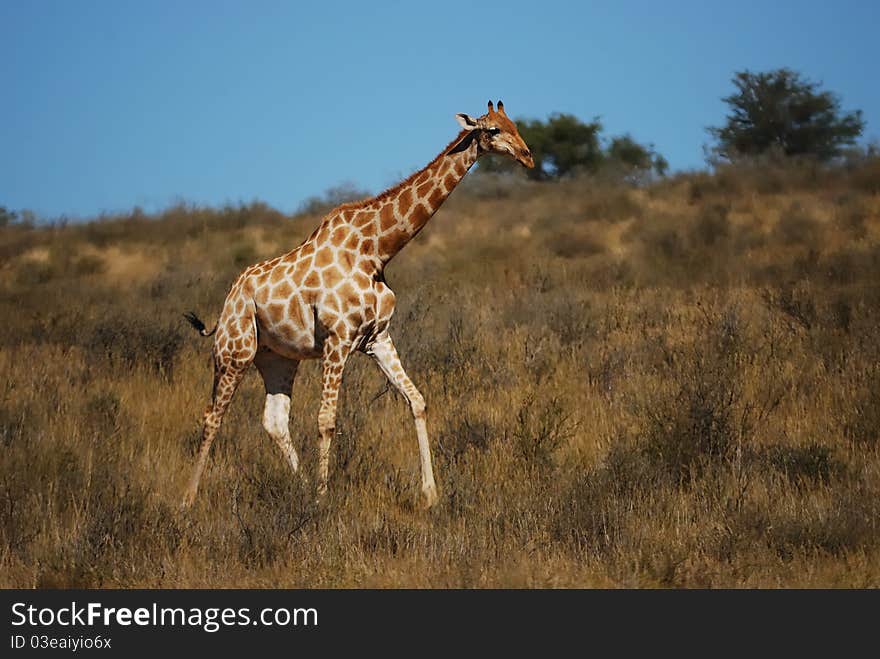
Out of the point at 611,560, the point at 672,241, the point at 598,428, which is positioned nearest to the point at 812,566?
the point at 611,560

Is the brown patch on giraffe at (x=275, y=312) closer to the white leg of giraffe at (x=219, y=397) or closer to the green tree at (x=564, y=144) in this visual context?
the white leg of giraffe at (x=219, y=397)

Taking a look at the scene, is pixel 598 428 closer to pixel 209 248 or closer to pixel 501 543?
pixel 501 543

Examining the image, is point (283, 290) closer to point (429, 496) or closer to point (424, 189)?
point (424, 189)

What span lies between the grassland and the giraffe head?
7.18ft

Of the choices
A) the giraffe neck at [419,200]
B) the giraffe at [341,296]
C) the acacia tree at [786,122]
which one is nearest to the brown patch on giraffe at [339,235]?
the giraffe at [341,296]

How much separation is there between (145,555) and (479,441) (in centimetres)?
334

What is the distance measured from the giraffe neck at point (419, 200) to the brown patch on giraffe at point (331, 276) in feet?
1.21

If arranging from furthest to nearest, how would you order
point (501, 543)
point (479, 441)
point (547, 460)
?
1. point (479, 441)
2. point (547, 460)
3. point (501, 543)

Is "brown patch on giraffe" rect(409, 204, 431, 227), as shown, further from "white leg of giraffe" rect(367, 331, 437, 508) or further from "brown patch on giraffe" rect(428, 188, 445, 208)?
"white leg of giraffe" rect(367, 331, 437, 508)

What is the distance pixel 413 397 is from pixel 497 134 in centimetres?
196

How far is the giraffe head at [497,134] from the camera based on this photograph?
7.62m

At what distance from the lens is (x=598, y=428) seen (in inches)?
360

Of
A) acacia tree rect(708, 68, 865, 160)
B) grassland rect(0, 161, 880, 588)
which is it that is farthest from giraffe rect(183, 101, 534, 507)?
acacia tree rect(708, 68, 865, 160)

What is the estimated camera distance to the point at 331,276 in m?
7.73
